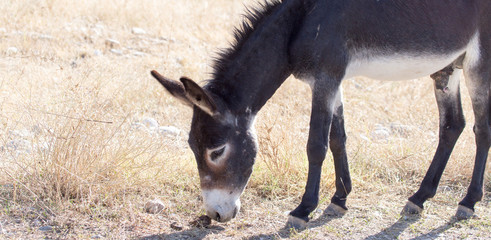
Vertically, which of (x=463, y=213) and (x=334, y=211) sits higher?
(x=463, y=213)

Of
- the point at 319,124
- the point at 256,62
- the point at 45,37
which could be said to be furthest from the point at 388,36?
the point at 45,37

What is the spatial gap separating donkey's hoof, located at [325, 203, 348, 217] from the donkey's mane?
1.49m

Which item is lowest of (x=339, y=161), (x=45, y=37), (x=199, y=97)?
(x=339, y=161)

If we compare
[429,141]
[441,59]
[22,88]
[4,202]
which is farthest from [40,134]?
[429,141]

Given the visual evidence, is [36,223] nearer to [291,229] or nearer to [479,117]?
[291,229]

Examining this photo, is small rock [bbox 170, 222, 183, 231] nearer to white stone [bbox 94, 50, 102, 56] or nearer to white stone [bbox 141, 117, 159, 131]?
white stone [bbox 141, 117, 159, 131]

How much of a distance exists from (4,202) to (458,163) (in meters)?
4.17

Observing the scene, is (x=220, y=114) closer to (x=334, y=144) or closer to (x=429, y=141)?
(x=334, y=144)

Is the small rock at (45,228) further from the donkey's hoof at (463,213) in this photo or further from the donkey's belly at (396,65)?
the donkey's hoof at (463,213)

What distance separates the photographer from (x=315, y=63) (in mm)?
4090

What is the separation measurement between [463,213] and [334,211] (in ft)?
3.56

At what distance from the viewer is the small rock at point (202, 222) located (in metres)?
4.24

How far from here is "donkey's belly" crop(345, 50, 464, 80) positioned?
170 inches

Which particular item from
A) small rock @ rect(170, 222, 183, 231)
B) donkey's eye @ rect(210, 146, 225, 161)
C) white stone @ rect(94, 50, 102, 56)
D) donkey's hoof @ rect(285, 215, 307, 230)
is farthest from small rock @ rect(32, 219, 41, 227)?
white stone @ rect(94, 50, 102, 56)
